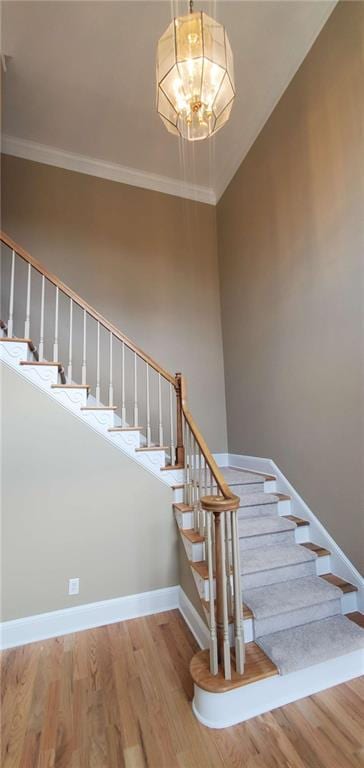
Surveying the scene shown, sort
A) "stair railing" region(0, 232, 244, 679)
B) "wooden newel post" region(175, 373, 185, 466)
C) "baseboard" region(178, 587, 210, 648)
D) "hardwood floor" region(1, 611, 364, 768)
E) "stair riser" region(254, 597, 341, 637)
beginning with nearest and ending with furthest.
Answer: "hardwood floor" region(1, 611, 364, 768) → "stair railing" region(0, 232, 244, 679) → "stair riser" region(254, 597, 341, 637) → "baseboard" region(178, 587, 210, 648) → "wooden newel post" region(175, 373, 185, 466)

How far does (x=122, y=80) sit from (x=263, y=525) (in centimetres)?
439

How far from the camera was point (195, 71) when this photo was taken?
165 centimetres

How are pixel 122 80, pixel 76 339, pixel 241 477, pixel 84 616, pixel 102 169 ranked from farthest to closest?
pixel 102 169 < pixel 76 339 < pixel 241 477 < pixel 122 80 < pixel 84 616

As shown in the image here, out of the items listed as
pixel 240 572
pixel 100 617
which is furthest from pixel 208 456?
pixel 100 617

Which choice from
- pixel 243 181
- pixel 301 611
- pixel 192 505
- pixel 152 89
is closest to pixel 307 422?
pixel 192 505

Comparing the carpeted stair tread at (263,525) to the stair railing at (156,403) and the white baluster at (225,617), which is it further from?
the white baluster at (225,617)

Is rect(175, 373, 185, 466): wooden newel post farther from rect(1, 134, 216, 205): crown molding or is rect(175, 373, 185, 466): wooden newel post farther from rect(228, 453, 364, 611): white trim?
rect(1, 134, 216, 205): crown molding

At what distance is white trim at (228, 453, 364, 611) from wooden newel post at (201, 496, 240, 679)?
44.4 inches

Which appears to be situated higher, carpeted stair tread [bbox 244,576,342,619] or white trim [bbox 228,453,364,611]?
white trim [bbox 228,453,364,611]

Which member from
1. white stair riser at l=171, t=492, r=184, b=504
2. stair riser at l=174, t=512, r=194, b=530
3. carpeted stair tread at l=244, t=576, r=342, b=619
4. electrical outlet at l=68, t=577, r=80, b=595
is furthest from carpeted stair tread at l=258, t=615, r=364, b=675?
electrical outlet at l=68, t=577, r=80, b=595

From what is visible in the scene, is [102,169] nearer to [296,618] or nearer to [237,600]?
[237,600]

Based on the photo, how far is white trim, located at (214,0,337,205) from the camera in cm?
263

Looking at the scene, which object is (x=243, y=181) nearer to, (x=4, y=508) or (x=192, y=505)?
(x=192, y=505)

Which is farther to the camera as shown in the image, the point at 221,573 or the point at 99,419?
the point at 99,419
